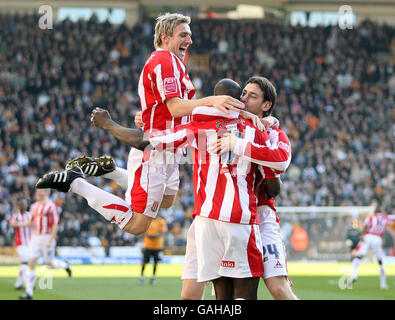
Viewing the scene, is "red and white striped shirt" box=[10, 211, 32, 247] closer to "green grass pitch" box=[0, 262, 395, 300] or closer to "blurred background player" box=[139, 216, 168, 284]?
"green grass pitch" box=[0, 262, 395, 300]

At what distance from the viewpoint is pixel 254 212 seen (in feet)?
18.1

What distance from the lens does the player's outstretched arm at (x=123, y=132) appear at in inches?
261

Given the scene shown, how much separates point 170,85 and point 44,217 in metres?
9.57

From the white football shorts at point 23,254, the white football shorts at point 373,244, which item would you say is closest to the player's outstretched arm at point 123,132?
the white football shorts at point 23,254

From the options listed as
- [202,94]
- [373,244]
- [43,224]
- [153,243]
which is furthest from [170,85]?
[202,94]

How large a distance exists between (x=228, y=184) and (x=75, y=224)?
1919cm

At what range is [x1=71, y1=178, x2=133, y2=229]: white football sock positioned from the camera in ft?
21.6

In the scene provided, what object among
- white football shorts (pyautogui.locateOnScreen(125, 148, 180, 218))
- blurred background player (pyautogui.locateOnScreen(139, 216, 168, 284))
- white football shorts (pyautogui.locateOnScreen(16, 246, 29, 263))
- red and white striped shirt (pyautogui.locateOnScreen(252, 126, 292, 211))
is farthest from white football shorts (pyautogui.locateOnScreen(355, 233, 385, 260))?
red and white striped shirt (pyautogui.locateOnScreen(252, 126, 292, 211))

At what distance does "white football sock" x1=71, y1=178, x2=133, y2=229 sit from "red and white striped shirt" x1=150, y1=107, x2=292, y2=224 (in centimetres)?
126

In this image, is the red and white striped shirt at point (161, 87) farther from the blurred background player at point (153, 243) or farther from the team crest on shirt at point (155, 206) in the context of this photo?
the blurred background player at point (153, 243)

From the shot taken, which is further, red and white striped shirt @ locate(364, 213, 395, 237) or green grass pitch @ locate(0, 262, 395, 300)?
red and white striped shirt @ locate(364, 213, 395, 237)

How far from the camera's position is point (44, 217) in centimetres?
1515
